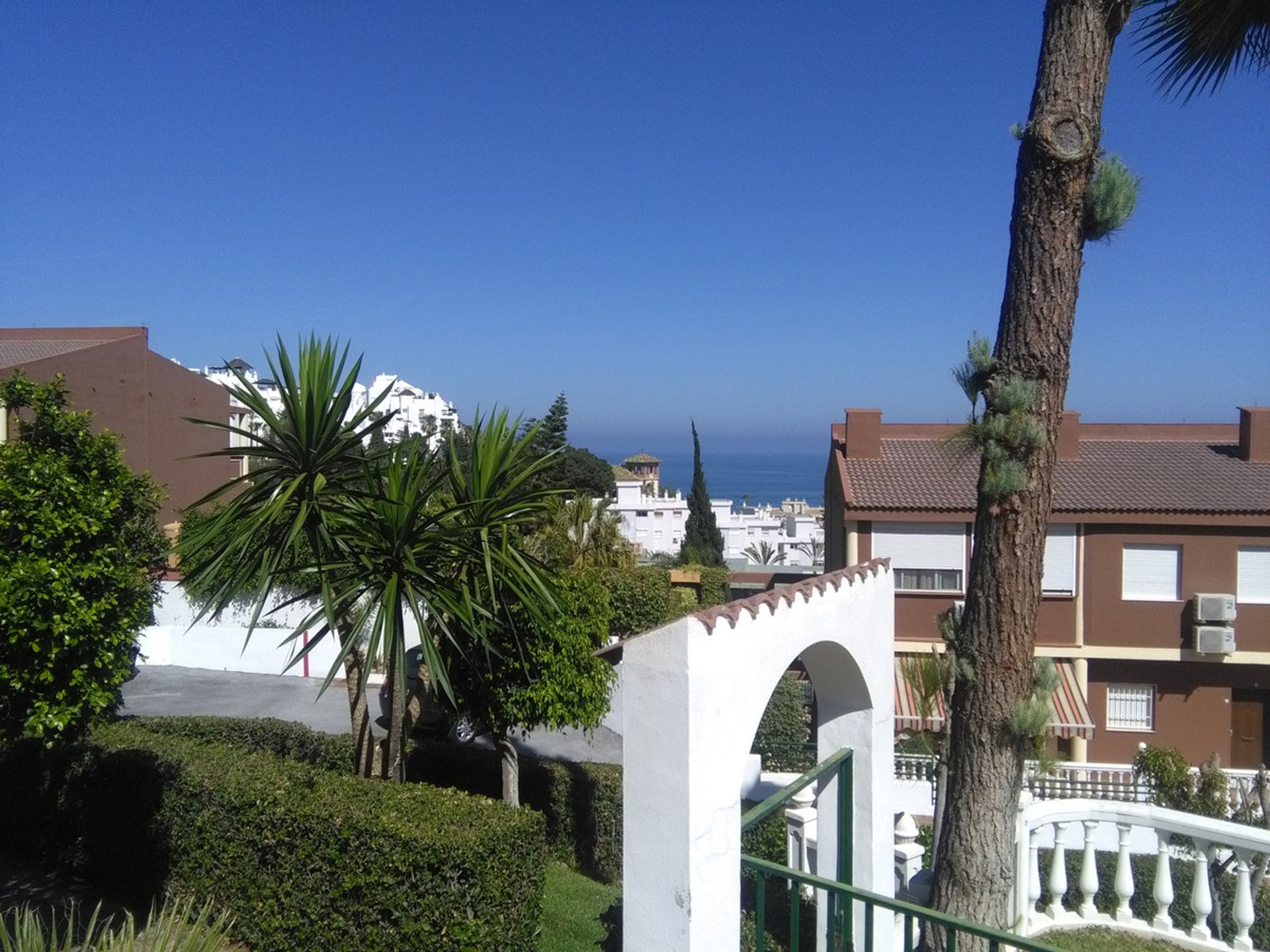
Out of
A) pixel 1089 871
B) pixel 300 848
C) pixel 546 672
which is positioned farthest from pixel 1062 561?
pixel 300 848

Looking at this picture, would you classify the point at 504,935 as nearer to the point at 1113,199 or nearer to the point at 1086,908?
the point at 1086,908

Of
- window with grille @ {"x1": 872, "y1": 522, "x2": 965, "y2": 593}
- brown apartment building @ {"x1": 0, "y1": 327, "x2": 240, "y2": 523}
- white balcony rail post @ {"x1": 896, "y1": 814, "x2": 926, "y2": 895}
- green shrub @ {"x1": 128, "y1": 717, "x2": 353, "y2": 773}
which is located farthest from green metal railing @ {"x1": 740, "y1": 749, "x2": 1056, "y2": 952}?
brown apartment building @ {"x1": 0, "y1": 327, "x2": 240, "y2": 523}

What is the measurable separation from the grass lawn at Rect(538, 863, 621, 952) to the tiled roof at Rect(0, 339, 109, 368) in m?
29.7

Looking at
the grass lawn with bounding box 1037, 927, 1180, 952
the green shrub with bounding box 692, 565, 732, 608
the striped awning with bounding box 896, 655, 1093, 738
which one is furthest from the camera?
the green shrub with bounding box 692, 565, 732, 608

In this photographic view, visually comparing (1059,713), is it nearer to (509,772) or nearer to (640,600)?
(640,600)

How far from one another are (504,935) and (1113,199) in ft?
19.5

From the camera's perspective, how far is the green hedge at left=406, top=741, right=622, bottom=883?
10258 millimetres

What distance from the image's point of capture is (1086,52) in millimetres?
5582

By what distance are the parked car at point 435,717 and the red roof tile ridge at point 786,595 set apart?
364 cm

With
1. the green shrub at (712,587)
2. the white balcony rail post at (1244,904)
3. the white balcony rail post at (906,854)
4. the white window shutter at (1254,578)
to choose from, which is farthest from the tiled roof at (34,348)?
the white balcony rail post at (1244,904)

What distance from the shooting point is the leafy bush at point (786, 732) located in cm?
1563

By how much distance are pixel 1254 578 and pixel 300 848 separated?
19.2 m

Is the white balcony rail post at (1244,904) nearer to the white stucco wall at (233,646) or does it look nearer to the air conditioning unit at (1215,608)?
the air conditioning unit at (1215,608)

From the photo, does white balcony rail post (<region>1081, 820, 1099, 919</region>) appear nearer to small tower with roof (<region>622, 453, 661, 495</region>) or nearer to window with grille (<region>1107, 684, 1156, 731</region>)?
Answer: window with grille (<region>1107, 684, 1156, 731</region>)
